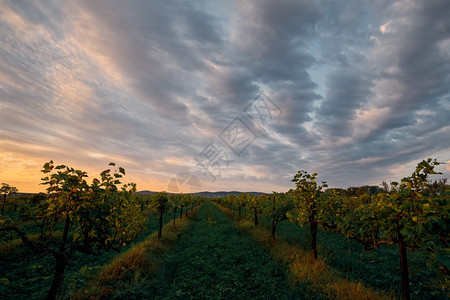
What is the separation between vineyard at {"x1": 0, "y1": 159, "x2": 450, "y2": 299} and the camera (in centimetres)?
470

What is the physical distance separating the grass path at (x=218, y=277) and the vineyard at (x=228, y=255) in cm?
5

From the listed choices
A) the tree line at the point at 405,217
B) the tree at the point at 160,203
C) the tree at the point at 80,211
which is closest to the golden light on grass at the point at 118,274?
the tree at the point at 80,211

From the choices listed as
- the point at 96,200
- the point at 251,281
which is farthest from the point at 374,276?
the point at 96,200

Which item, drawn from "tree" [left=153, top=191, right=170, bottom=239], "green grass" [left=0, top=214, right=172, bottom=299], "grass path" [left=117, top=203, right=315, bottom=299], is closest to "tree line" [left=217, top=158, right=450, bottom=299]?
"grass path" [left=117, top=203, right=315, bottom=299]

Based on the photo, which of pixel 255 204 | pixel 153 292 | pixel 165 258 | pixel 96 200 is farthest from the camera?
pixel 255 204

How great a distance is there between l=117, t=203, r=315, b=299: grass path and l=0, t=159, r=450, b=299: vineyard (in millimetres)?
46

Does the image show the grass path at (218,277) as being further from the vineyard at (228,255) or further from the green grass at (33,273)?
the green grass at (33,273)

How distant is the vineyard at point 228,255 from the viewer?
470 cm

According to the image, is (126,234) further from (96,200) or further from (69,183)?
(69,183)

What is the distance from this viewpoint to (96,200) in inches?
208

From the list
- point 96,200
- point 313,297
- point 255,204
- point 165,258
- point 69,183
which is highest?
point 69,183

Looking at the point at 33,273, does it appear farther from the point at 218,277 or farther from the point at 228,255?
the point at 228,255

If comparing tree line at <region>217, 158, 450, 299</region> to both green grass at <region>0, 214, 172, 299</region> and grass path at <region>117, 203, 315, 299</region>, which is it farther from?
green grass at <region>0, 214, 172, 299</region>

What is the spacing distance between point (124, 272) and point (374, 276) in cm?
1108
